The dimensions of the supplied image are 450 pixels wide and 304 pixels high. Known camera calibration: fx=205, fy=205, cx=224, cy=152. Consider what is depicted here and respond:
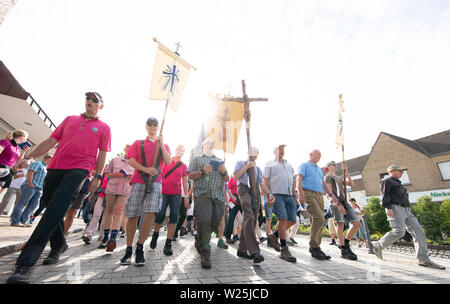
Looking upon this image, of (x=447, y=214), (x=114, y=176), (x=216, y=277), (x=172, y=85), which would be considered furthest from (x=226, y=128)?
(x=447, y=214)

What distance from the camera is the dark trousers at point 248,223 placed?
323cm

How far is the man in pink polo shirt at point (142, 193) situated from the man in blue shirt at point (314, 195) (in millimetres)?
2905

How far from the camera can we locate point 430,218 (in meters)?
10.5

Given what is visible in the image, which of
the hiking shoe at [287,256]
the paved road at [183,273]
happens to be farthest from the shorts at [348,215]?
the hiking shoe at [287,256]

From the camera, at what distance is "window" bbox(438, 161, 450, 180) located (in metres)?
19.1

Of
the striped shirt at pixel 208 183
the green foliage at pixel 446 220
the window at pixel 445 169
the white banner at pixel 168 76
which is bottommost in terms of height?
the green foliage at pixel 446 220

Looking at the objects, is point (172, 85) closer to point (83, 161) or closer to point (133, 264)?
point (83, 161)

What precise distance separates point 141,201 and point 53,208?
1.09 metres

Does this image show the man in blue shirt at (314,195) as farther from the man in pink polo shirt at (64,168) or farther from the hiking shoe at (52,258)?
the hiking shoe at (52,258)

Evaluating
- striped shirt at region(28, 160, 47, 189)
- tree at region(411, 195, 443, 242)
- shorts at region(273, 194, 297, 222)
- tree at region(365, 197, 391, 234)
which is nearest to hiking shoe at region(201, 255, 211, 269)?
shorts at region(273, 194, 297, 222)

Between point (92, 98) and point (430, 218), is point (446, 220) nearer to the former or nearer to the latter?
point (430, 218)

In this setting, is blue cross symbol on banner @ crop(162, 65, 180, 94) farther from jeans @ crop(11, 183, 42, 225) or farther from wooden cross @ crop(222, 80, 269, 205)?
jeans @ crop(11, 183, 42, 225)

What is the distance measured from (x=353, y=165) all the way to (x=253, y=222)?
33.0 metres

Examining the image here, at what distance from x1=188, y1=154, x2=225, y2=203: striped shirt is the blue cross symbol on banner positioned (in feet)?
6.22
